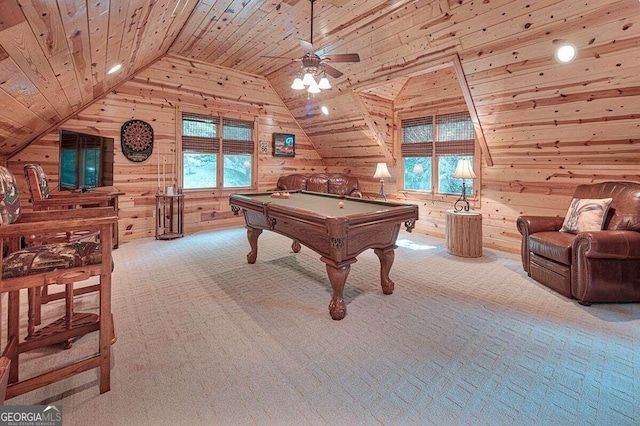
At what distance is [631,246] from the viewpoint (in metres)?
2.65

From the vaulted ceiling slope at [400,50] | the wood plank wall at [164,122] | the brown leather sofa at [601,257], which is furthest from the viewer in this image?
the wood plank wall at [164,122]

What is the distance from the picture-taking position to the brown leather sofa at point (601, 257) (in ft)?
8.70

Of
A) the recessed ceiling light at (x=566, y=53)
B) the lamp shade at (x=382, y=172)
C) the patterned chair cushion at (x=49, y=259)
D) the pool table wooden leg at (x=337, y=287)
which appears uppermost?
the recessed ceiling light at (x=566, y=53)

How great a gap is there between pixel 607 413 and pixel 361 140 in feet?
17.9

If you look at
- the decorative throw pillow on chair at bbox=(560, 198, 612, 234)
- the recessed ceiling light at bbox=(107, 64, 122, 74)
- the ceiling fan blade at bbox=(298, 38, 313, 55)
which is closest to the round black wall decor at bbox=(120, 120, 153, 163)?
the recessed ceiling light at bbox=(107, 64, 122, 74)

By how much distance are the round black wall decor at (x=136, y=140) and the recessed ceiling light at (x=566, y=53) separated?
5.68m

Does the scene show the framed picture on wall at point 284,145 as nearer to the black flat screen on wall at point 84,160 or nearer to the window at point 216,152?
the window at point 216,152

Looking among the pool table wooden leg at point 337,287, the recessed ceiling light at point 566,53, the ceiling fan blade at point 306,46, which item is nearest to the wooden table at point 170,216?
the ceiling fan blade at point 306,46

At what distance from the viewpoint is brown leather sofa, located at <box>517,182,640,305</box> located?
8.70ft

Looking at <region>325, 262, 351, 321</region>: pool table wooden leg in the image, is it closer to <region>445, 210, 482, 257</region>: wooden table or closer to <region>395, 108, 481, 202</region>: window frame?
<region>445, 210, 482, 257</region>: wooden table

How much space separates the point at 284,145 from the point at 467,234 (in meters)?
4.28

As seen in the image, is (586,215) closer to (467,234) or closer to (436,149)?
(467,234)

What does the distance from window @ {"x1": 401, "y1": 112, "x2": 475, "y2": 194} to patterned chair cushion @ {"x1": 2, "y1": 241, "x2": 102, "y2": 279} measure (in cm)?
479

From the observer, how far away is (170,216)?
5492 mm
